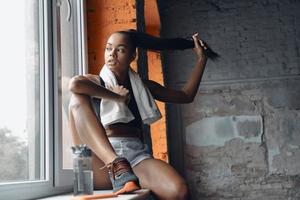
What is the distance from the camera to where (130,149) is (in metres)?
1.84

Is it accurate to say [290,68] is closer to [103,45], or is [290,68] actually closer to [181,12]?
[181,12]

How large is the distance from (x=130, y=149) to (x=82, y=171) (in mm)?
292

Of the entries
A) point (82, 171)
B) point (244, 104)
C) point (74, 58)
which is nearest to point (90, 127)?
point (82, 171)

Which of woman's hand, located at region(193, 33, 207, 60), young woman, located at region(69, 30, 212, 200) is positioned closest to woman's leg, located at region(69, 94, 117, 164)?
young woman, located at region(69, 30, 212, 200)

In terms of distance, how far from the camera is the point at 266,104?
194 inches

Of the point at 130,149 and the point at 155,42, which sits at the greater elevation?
the point at 155,42

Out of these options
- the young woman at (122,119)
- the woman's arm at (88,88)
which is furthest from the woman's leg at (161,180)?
the woman's arm at (88,88)

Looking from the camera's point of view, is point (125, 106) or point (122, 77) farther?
point (122, 77)

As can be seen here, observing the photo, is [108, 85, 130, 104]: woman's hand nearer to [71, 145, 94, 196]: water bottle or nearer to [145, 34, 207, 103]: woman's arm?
[71, 145, 94, 196]: water bottle

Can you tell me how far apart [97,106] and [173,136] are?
3.28 m

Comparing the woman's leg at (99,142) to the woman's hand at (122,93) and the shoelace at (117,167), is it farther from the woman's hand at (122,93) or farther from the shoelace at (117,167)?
the woman's hand at (122,93)

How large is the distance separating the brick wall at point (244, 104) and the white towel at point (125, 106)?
3107 mm

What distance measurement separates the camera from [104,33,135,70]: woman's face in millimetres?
1892

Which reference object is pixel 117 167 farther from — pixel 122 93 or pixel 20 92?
pixel 20 92
